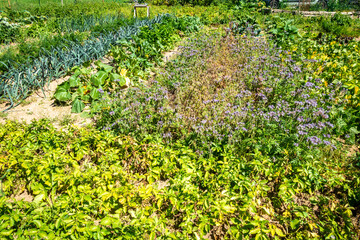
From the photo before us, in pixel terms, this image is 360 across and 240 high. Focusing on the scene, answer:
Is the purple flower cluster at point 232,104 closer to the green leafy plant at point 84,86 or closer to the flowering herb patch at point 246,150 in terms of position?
the flowering herb patch at point 246,150

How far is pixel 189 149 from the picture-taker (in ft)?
9.36

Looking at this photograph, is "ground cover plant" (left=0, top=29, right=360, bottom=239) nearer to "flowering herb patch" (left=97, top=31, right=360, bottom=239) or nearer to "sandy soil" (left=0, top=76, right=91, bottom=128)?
"flowering herb patch" (left=97, top=31, right=360, bottom=239)

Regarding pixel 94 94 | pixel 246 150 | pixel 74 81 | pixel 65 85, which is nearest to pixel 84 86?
pixel 74 81

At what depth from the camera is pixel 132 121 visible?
3453 mm

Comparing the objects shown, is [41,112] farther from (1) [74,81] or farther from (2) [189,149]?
(2) [189,149]

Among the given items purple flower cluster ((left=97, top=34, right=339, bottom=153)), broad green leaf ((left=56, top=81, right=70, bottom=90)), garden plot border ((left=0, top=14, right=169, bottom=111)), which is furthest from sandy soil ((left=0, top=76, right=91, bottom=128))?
purple flower cluster ((left=97, top=34, right=339, bottom=153))

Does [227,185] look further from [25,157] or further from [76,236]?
[25,157]

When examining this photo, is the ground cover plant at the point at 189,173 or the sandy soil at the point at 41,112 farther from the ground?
the ground cover plant at the point at 189,173

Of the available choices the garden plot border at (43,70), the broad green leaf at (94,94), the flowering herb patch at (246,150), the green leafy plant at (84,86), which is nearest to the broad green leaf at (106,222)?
the flowering herb patch at (246,150)

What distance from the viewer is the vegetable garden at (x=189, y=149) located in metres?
1.96

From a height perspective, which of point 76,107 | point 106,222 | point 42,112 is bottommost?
point 42,112

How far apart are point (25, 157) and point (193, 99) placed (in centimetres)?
266

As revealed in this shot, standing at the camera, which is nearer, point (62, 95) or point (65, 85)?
point (62, 95)

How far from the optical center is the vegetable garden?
1961 mm
